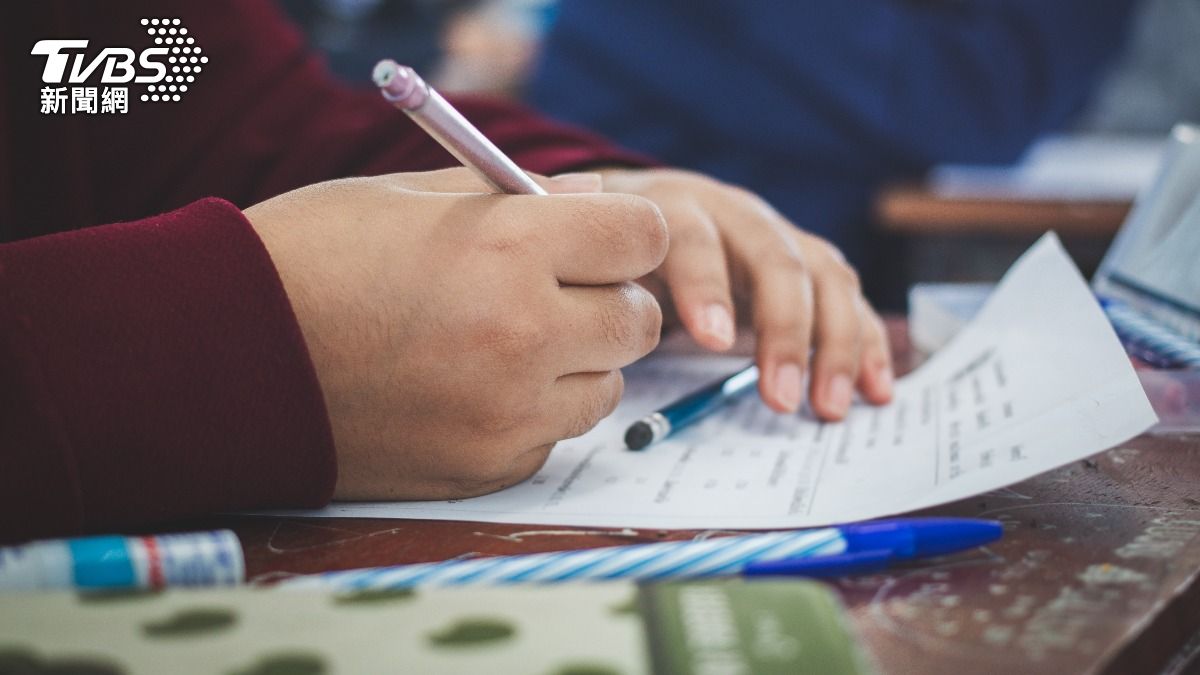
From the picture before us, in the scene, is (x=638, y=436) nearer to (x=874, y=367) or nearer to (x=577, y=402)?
(x=577, y=402)

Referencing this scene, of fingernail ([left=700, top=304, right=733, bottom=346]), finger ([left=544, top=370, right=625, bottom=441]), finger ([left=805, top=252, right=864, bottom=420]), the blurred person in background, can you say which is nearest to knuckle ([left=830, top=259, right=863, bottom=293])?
finger ([left=805, top=252, right=864, bottom=420])

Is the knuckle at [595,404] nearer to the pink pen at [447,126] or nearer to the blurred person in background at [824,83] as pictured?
the pink pen at [447,126]

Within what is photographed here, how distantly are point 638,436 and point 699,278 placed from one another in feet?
0.31

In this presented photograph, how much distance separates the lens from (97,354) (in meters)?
0.38

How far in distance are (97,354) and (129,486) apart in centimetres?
5

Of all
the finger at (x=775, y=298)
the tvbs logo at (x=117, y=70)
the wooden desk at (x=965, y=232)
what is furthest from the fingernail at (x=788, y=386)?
the wooden desk at (x=965, y=232)

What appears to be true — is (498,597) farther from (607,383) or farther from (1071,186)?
(1071,186)

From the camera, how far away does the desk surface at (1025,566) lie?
0.97ft

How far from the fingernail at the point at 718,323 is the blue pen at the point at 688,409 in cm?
4

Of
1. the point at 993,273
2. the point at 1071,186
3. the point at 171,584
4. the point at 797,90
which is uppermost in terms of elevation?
the point at 797,90

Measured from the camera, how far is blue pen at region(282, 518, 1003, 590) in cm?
31

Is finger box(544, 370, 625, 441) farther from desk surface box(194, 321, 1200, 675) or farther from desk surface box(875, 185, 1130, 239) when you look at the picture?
desk surface box(875, 185, 1130, 239)

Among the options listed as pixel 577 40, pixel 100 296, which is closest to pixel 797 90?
pixel 577 40

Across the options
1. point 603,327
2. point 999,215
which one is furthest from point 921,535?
point 999,215
